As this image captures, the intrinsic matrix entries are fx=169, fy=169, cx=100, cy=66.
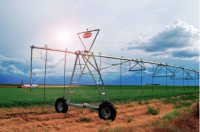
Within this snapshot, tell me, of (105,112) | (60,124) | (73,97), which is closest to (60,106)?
(60,124)

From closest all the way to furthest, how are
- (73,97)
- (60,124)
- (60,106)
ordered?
(60,124)
(60,106)
(73,97)

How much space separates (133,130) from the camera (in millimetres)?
13023

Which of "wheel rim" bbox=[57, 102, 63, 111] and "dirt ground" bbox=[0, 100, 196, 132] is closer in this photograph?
"dirt ground" bbox=[0, 100, 196, 132]

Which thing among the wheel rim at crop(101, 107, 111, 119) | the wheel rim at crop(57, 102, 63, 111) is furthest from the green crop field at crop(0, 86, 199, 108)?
the wheel rim at crop(101, 107, 111, 119)

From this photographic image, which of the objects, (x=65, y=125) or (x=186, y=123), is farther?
(x=186, y=123)

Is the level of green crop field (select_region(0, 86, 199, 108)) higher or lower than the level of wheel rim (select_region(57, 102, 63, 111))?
lower

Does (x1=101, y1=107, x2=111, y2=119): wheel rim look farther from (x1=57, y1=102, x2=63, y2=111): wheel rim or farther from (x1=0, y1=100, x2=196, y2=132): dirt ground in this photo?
(x1=57, y1=102, x2=63, y2=111): wheel rim

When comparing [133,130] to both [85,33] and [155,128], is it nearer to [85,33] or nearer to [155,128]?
[155,128]

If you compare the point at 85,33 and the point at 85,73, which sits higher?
the point at 85,33

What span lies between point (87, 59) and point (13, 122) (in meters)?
8.73

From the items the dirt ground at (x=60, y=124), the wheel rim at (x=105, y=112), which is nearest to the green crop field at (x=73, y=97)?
the dirt ground at (x=60, y=124)

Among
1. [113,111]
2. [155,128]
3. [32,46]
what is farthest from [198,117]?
[32,46]

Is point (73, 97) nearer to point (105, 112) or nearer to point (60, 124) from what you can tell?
point (60, 124)

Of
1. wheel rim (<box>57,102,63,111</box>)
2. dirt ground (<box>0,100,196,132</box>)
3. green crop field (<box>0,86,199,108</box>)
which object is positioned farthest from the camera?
green crop field (<box>0,86,199,108</box>)
